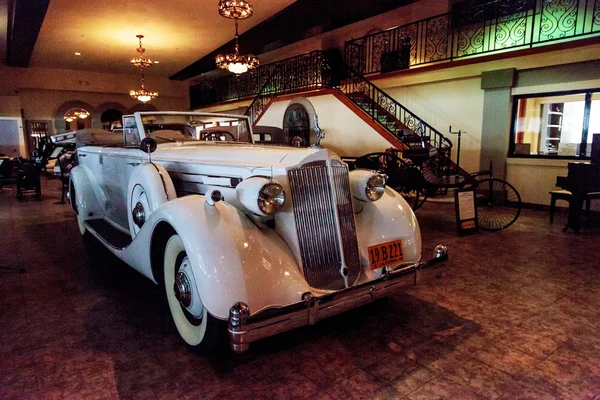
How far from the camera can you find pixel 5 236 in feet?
18.3

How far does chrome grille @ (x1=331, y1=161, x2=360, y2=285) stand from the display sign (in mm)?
3289

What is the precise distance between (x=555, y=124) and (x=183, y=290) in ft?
29.8

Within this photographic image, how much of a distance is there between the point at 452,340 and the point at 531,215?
19.2ft

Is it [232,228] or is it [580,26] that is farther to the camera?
[580,26]

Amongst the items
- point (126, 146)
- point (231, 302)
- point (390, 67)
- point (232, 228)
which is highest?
point (390, 67)

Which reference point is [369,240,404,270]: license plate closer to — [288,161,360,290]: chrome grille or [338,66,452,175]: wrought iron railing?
[288,161,360,290]: chrome grille

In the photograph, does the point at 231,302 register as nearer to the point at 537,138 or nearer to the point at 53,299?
the point at 53,299

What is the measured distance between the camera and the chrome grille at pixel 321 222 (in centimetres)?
251

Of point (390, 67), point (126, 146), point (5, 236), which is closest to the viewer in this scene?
point (126, 146)

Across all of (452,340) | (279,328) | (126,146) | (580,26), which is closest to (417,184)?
(452,340)

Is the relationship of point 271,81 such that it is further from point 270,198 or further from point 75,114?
point 270,198

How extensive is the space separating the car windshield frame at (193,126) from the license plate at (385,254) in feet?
7.71

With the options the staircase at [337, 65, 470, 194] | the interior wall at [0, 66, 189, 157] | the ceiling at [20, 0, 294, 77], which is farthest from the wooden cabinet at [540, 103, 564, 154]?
the interior wall at [0, 66, 189, 157]

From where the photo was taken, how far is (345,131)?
1009cm
